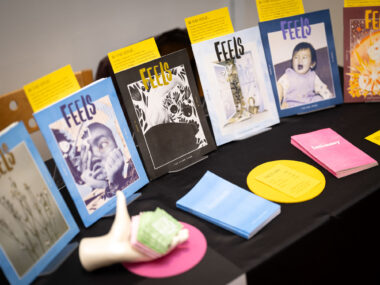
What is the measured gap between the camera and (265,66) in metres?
1.46

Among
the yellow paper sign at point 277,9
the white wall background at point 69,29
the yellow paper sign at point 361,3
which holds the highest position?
the white wall background at point 69,29

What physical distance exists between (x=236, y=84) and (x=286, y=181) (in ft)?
1.40

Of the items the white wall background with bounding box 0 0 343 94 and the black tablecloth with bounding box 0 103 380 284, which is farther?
the white wall background with bounding box 0 0 343 94

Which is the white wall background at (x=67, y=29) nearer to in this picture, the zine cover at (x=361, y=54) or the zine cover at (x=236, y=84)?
the zine cover at (x=236, y=84)

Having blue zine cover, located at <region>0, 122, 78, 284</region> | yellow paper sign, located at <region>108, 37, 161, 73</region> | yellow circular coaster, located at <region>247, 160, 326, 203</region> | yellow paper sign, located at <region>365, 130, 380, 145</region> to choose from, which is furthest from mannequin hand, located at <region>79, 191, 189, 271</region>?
yellow paper sign, located at <region>365, 130, 380, 145</region>

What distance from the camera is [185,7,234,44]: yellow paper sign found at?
1319mm

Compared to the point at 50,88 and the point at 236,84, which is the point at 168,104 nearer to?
the point at 236,84

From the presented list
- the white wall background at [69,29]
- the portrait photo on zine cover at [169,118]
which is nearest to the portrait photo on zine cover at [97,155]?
the portrait photo on zine cover at [169,118]

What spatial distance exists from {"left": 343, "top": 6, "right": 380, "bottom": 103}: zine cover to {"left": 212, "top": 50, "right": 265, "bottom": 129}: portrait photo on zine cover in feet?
1.32

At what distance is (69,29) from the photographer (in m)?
1.98

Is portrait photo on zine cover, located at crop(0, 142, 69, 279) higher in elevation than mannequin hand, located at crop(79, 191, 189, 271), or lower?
higher

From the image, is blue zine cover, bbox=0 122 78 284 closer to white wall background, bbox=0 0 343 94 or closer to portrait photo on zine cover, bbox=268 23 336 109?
portrait photo on zine cover, bbox=268 23 336 109

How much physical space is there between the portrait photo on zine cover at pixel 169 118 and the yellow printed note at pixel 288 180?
A: 0.89 feet

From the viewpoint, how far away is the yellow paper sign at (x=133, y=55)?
1187 millimetres
